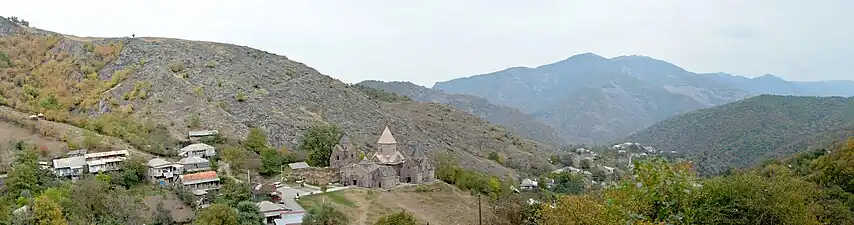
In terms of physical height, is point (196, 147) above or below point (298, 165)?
above

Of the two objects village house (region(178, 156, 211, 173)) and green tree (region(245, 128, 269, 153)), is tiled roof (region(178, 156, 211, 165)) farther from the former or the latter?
green tree (region(245, 128, 269, 153))

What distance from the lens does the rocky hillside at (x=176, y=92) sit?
160ft

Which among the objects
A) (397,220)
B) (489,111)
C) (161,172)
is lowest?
(489,111)

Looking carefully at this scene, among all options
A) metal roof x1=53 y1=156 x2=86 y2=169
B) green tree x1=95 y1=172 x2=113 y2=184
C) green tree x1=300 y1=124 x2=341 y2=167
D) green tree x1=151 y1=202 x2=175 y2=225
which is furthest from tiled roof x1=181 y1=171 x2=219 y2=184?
green tree x1=300 y1=124 x2=341 y2=167

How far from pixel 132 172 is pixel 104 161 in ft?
5.71

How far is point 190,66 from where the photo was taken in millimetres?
60312

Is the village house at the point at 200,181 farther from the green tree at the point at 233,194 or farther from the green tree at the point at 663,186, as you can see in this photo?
the green tree at the point at 663,186

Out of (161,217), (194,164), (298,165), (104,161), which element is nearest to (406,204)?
(298,165)

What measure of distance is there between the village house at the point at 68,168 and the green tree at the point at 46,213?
22.2 feet

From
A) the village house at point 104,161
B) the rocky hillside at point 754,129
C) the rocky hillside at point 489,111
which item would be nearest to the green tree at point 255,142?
the village house at point 104,161

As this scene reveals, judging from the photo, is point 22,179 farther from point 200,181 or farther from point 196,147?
point 196,147

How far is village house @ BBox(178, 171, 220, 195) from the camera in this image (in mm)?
33969

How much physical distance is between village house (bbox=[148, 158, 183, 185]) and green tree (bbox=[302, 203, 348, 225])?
8.82m

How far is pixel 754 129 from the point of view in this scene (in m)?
116
